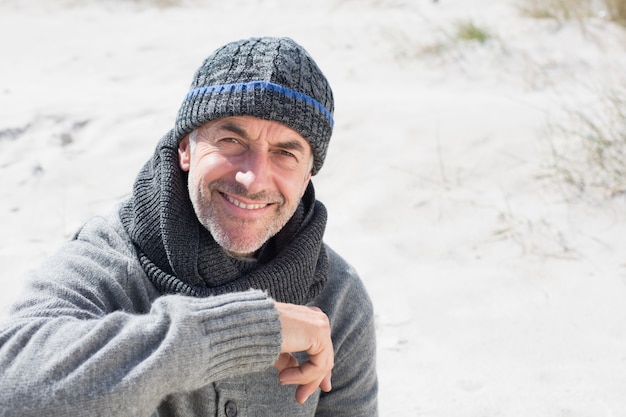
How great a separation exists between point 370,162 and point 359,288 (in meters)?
2.42

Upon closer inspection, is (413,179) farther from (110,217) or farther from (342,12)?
(342,12)

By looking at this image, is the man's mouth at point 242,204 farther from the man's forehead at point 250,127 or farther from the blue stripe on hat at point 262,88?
the blue stripe on hat at point 262,88

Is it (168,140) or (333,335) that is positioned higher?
(168,140)

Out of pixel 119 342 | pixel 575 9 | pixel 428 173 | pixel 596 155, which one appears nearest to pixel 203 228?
pixel 119 342

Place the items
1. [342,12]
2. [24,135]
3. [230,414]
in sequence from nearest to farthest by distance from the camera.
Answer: [230,414] < [24,135] < [342,12]

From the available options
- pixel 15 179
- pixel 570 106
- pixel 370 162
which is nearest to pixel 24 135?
pixel 15 179

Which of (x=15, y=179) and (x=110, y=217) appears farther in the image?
(x=15, y=179)

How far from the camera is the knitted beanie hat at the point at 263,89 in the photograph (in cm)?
223

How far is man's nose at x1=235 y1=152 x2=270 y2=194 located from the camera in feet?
7.41

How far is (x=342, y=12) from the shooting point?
8242 mm

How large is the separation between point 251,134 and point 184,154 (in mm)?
254

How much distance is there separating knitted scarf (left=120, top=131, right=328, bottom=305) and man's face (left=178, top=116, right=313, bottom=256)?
2.0 inches

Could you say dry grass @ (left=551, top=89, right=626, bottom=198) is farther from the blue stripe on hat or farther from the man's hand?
the man's hand

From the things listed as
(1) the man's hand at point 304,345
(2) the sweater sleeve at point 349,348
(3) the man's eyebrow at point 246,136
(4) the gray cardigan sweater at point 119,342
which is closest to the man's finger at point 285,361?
(1) the man's hand at point 304,345
